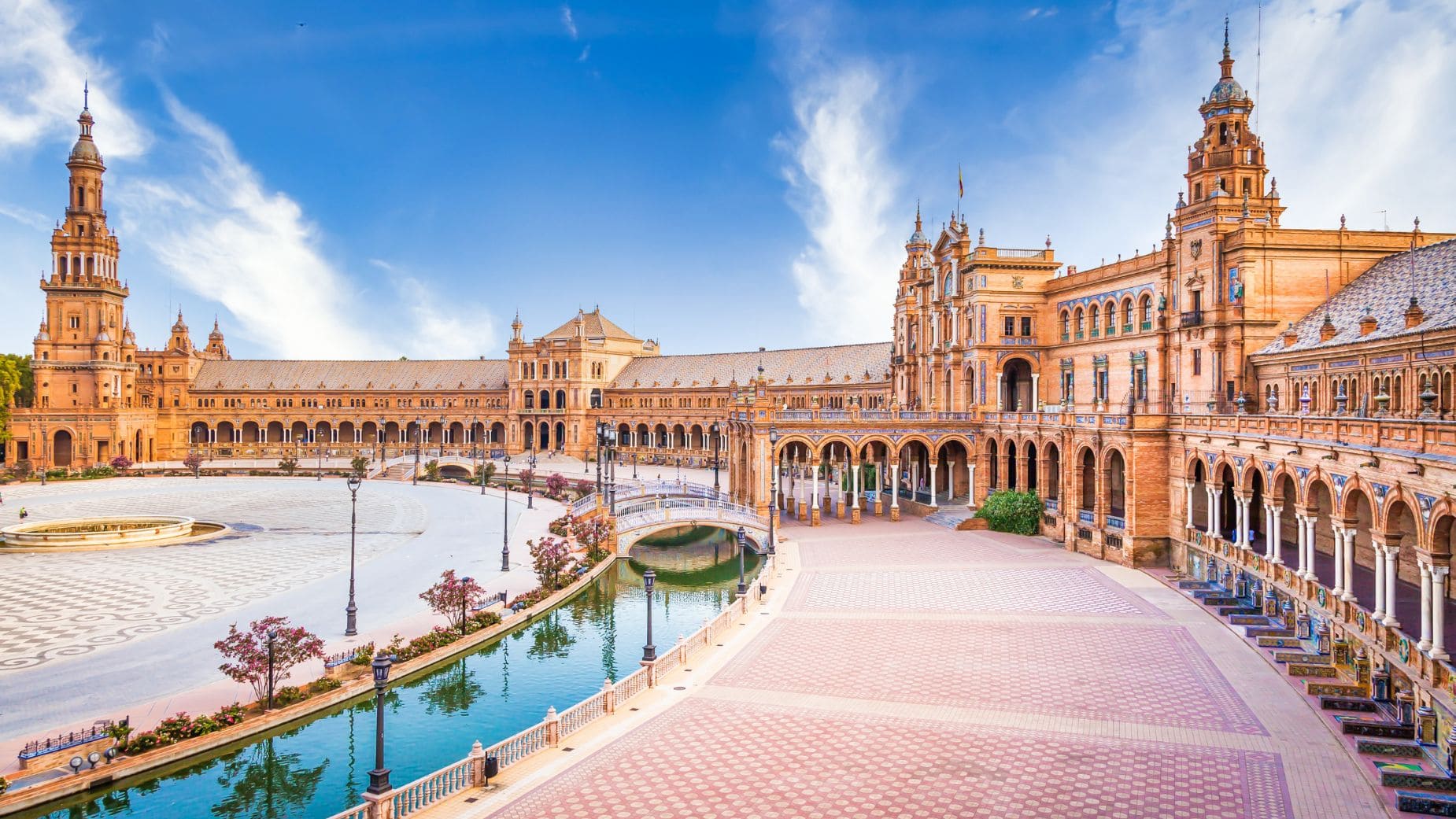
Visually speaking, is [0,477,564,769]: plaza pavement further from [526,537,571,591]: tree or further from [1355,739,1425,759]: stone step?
[1355,739,1425,759]: stone step

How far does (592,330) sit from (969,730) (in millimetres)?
96738

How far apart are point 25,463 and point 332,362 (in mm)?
35925

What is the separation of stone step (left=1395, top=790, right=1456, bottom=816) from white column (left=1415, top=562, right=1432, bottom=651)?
5.33 m

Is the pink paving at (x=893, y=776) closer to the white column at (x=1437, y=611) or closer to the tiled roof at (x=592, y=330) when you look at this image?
the white column at (x=1437, y=611)

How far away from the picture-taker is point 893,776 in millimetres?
18359

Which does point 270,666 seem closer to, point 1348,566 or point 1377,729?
point 1377,729

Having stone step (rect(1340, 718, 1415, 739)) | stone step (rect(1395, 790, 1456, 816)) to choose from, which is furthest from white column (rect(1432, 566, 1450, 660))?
stone step (rect(1395, 790, 1456, 816))

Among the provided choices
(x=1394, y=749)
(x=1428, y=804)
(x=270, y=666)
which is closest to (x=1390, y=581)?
(x=1394, y=749)

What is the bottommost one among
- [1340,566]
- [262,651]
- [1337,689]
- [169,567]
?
[169,567]

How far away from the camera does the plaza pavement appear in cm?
2508

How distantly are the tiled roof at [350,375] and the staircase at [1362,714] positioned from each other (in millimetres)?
97507

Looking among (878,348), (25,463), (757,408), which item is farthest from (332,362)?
(757,408)

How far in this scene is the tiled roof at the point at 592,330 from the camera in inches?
4395

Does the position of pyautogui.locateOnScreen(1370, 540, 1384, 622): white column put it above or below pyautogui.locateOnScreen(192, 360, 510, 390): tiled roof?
below
